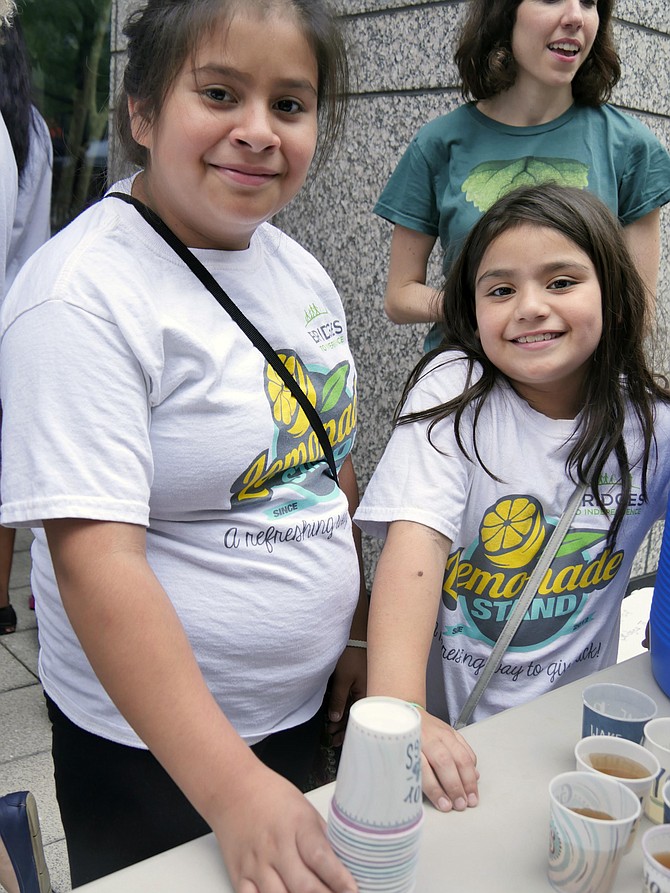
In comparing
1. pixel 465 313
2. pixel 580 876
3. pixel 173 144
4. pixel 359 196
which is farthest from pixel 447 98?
pixel 580 876

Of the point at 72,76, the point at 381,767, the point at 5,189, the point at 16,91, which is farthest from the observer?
the point at 72,76

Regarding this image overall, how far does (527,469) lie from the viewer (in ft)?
5.16

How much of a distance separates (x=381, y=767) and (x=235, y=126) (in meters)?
0.81

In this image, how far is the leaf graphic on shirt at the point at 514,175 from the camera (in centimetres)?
233

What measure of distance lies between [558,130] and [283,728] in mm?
1736

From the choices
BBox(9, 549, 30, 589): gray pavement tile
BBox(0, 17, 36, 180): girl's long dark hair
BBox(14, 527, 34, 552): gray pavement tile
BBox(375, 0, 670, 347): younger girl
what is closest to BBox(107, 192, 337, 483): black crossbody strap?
BBox(375, 0, 670, 347): younger girl

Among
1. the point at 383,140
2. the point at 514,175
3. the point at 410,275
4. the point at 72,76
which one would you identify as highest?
the point at 72,76

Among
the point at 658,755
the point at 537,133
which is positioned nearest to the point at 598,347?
the point at 658,755

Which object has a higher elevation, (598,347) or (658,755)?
(598,347)

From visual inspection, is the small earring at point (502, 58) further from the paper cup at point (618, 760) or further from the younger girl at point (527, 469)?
the paper cup at point (618, 760)

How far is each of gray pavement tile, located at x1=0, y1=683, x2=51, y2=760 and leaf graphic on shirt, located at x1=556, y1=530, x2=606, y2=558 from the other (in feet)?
6.77

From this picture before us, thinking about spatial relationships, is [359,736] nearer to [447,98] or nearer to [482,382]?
[482,382]

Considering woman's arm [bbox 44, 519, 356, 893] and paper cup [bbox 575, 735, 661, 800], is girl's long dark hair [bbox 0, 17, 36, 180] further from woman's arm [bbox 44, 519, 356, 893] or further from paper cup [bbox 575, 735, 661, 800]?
paper cup [bbox 575, 735, 661, 800]

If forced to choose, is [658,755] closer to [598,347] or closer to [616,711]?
[616,711]
